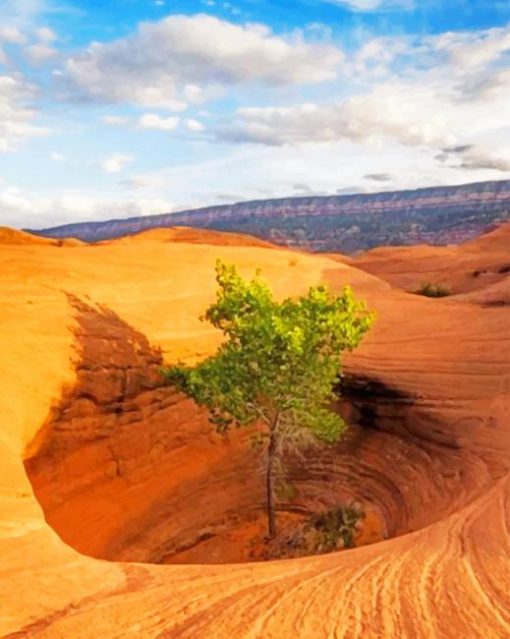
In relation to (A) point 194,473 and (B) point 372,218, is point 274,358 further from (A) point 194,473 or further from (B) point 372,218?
(B) point 372,218

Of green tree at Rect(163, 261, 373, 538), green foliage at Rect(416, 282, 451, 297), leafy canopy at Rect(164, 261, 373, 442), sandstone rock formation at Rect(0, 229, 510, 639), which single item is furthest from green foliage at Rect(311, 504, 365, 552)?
green foliage at Rect(416, 282, 451, 297)

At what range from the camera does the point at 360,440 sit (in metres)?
21.0

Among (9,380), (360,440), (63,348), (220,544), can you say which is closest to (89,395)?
(63,348)

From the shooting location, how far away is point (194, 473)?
19969 millimetres

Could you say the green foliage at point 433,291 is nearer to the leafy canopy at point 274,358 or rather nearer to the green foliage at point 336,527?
the green foliage at point 336,527

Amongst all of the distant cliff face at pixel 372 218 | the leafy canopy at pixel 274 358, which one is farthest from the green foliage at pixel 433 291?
the distant cliff face at pixel 372 218

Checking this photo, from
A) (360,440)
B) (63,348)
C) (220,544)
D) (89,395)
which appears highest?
(63,348)

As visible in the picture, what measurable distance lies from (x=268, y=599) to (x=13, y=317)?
15431 millimetres

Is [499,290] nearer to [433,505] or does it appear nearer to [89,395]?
[433,505]

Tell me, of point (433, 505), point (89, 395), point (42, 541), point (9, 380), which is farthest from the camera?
point (89, 395)

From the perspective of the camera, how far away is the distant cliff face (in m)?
132

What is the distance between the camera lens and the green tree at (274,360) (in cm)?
1478

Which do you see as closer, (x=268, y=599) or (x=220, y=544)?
(x=268, y=599)

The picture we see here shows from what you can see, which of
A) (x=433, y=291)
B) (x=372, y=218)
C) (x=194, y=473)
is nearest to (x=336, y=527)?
(x=194, y=473)
